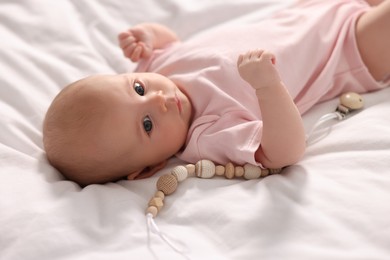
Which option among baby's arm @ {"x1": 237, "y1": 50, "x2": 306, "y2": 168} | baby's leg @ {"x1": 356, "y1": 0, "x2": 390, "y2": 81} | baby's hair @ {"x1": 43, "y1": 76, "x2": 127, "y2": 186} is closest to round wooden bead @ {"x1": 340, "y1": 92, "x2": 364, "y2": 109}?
baby's leg @ {"x1": 356, "y1": 0, "x2": 390, "y2": 81}

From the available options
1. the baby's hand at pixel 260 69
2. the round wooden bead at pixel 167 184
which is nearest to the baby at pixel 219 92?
the baby's hand at pixel 260 69

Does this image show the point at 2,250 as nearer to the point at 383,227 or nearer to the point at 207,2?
the point at 383,227

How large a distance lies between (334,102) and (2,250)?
2.75 ft

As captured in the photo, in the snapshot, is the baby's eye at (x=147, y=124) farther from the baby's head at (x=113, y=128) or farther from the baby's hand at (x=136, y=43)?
the baby's hand at (x=136, y=43)

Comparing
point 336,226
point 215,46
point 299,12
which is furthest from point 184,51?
point 336,226

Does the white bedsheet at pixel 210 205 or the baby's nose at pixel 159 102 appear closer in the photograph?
the white bedsheet at pixel 210 205

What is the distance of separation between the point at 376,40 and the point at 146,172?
66 centimetres

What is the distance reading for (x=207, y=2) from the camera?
5.27ft

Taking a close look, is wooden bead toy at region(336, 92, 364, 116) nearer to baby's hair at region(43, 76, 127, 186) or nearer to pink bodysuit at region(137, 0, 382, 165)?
pink bodysuit at region(137, 0, 382, 165)

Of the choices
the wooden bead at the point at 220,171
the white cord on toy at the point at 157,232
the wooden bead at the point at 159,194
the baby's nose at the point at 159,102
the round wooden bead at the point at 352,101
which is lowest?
the wooden bead at the point at 159,194

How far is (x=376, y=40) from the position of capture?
1.24m

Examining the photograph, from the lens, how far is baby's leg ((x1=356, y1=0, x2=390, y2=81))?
48.5 inches

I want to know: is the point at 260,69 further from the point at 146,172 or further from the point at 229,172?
the point at 146,172

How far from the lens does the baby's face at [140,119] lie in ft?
3.38
